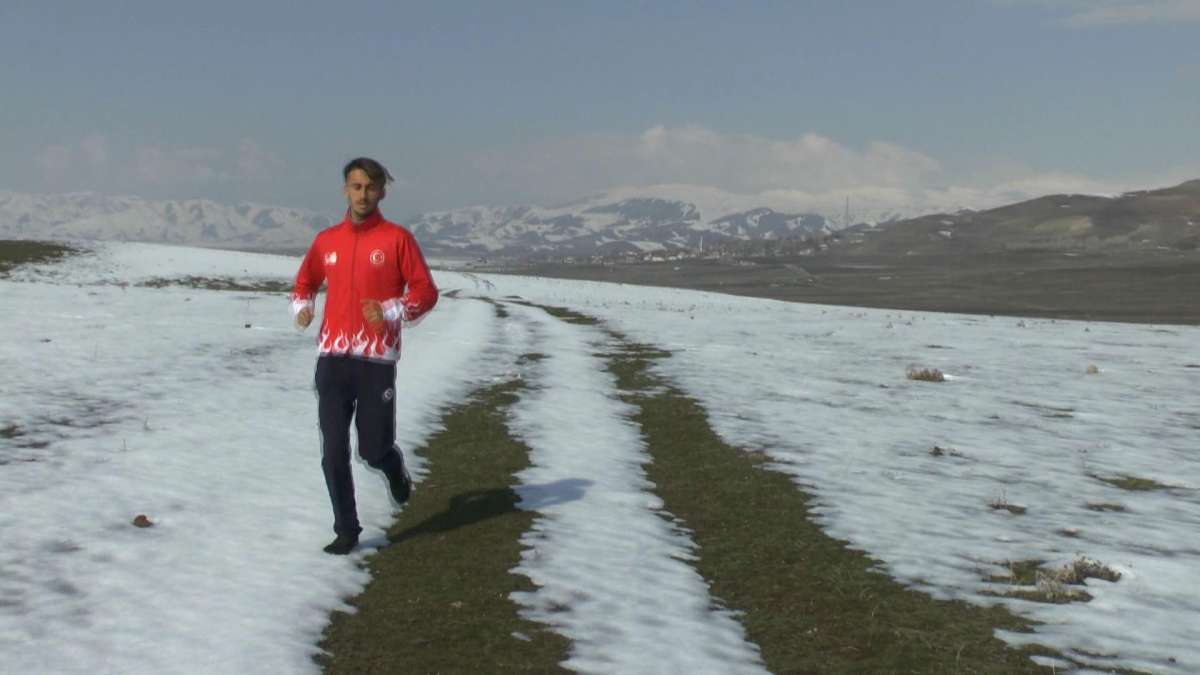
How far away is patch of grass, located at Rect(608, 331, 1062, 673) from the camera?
636cm

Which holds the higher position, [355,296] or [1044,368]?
[355,296]

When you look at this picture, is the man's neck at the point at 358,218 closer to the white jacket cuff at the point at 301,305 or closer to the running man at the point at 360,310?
the running man at the point at 360,310

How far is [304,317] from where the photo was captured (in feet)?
26.5

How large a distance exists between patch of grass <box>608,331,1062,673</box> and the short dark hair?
14.0ft

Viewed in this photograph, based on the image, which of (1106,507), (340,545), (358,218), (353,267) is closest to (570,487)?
(340,545)

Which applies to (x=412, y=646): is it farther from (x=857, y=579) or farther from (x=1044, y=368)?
(x=1044, y=368)

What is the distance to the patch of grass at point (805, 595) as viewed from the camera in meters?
6.36

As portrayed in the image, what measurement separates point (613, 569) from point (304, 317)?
336 cm

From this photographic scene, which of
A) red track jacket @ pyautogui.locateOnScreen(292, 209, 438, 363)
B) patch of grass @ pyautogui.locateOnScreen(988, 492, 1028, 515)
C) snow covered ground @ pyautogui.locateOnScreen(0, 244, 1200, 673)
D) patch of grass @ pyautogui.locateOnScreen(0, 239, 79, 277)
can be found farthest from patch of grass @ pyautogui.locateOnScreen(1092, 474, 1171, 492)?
patch of grass @ pyautogui.locateOnScreen(0, 239, 79, 277)

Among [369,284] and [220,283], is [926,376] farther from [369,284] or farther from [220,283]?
[220,283]

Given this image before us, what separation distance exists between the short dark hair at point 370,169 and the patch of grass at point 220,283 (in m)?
64.7

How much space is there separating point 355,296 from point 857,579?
4822mm

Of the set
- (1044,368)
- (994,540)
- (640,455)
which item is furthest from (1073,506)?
(1044,368)

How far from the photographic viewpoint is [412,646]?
625 centimetres
